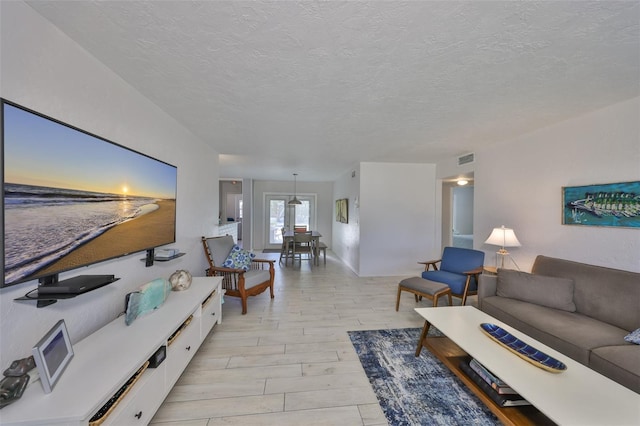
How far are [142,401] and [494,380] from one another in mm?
2145

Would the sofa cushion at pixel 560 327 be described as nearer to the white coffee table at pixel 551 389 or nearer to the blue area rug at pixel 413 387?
the white coffee table at pixel 551 389

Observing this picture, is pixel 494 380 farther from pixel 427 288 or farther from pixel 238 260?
pixel 238 260

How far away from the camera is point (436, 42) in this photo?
4.69 ft

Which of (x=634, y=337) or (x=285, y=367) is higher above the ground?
(x=634, y=337)

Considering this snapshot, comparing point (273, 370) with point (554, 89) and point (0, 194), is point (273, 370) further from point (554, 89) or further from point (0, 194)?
point (554, 89)

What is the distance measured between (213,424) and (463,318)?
2.16m

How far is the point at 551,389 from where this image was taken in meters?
1.31

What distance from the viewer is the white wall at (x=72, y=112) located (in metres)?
1.11

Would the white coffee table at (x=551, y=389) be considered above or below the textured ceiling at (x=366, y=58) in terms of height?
below

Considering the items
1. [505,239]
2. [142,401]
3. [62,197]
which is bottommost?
[142,401]

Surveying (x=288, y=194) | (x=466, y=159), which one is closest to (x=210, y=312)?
(x=466, y=159)

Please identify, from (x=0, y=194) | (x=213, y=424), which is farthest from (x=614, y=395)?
(x=0, y=194)

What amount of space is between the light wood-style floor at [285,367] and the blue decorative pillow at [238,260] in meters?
0.58

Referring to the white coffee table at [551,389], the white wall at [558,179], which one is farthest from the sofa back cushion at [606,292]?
the white coffee table at [551,389]
